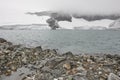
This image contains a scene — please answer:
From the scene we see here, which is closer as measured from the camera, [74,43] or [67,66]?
[67,66]

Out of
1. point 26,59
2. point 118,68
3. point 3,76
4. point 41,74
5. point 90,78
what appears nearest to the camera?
point 90,78

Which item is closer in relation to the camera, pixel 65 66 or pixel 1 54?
pixel 65 66

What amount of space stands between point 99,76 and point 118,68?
134 inches

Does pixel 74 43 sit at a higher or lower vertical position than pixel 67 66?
lower

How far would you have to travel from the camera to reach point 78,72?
13547mm

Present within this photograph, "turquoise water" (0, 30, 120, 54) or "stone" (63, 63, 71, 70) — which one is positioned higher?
"stone" (63, 63, 71, 70)

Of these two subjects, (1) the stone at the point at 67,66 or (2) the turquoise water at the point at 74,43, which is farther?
(2) the turquoise water at the point at 74,43

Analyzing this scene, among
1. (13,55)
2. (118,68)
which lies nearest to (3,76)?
(13,55)

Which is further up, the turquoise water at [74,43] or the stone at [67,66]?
the stone at [67,66]

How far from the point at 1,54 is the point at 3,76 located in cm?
538

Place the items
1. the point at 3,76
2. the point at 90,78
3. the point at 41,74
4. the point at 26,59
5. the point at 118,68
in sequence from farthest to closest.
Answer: the point at 26,59 → the point at 118,68 → the point at 3,76 → the point at 41,74 → the point at 90,78

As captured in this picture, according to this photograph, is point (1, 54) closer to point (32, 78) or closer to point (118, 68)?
point (32, 78)

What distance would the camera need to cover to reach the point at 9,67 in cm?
1675

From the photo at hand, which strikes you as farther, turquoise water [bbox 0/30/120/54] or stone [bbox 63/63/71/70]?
turquoise water [bbox 0/30/120/54]
